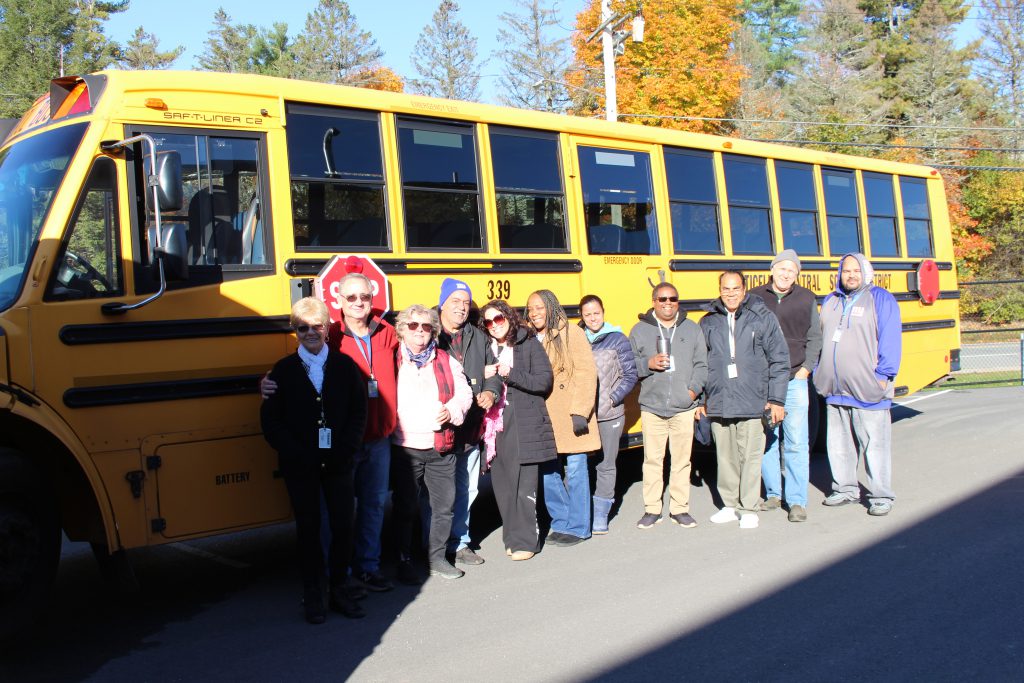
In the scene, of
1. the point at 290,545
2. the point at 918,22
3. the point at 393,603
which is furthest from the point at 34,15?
the point at 918,22

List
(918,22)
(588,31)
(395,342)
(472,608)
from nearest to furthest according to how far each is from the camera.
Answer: (472,608), (395,342), (588,31), (918,22)

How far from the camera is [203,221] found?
5.75 m

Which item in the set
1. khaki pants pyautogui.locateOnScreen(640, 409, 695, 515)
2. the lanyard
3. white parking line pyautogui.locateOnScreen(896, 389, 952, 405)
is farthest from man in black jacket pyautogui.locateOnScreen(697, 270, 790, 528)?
white parking line pyautogui.locateOnScreen(896, 389, 952, 405)

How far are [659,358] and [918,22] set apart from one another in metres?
42.1

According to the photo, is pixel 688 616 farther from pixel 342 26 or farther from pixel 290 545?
pixel 342 26

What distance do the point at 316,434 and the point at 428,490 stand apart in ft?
4.04

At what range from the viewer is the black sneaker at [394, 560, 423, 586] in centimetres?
619

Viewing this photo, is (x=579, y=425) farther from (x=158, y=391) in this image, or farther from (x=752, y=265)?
(x=752, y=265)

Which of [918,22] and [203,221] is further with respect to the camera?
[918,22]

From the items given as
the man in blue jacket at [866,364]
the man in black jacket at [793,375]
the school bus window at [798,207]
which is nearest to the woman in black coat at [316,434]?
the man in black jacket at [793,375]

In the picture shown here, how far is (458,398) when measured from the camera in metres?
6.18

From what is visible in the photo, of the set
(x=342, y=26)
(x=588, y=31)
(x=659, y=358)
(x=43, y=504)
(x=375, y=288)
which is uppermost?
(x=342, y=26)

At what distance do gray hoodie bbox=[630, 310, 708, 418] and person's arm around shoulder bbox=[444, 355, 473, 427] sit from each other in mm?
1696

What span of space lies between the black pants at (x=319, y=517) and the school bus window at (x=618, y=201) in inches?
132
